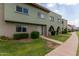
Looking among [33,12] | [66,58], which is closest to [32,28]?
[33,12]

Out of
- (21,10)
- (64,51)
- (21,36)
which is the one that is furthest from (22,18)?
(64,51)

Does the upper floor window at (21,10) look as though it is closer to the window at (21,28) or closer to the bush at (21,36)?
the window at (21,28)

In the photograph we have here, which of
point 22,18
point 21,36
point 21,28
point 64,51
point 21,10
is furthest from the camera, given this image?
point 21,28

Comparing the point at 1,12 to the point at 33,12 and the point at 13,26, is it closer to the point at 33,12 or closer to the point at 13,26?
the point at 13,26

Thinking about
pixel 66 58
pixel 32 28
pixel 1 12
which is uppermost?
pixel 1 12

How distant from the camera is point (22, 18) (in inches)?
793

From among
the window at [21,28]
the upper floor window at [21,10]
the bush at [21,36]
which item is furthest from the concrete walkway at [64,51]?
the upper floor window at [21,10]

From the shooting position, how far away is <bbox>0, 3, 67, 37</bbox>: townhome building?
1745 centimetres

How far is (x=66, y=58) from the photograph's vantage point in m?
11.3

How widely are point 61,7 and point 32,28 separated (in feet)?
18.3

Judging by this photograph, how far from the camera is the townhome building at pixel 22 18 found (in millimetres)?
17453

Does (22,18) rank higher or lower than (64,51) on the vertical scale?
higher

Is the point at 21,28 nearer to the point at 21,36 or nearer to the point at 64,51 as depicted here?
the point at 21,36

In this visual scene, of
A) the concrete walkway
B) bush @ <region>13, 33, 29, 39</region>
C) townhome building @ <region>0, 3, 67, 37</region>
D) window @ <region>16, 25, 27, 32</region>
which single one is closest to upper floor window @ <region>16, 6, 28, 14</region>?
townhome building @ <region>0, 3, 67, 37</region>
